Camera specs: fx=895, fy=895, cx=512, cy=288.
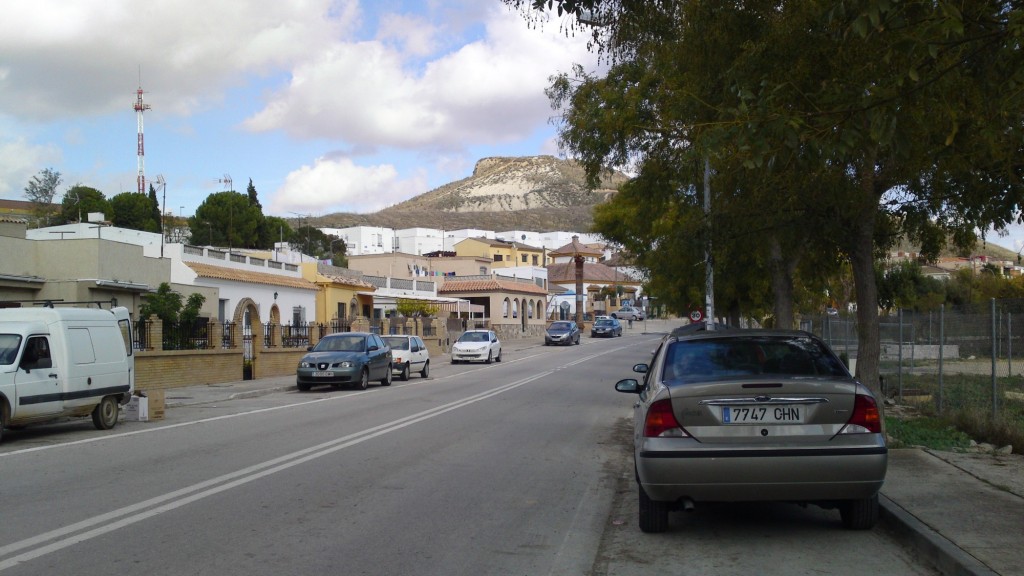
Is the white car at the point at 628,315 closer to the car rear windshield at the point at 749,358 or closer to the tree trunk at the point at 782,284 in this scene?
the tree trunk at the point at 782,284

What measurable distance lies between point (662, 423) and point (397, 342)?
2413cm

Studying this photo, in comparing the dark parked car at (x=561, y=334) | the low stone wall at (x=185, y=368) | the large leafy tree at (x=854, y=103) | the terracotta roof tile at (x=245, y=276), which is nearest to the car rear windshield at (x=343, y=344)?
the low stone wall at (x=185, y=368)

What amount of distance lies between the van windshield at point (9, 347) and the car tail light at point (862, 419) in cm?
1183

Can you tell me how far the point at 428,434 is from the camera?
14.1 m

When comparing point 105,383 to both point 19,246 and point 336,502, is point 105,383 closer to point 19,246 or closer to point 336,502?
point 336,502

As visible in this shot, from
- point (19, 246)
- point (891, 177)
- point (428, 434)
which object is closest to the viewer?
point (891, 177)

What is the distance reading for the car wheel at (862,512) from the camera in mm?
7145

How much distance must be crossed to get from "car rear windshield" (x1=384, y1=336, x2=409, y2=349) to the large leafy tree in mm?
15793

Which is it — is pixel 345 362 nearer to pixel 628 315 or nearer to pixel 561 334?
pixel 561 334

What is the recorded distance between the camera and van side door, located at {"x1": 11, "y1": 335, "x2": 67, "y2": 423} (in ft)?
43.2

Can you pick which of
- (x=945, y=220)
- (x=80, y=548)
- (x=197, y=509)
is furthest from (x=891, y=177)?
(x=80, y=548)

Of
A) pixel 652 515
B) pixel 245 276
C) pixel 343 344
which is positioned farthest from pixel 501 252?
pixel 652 515

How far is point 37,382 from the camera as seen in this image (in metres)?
13.5

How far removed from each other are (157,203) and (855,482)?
266ft
